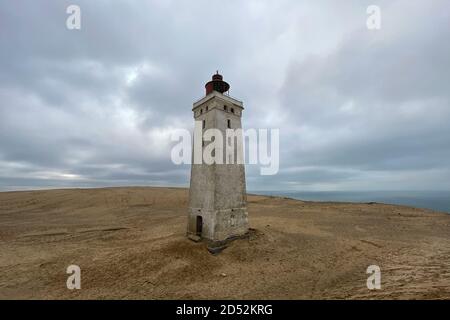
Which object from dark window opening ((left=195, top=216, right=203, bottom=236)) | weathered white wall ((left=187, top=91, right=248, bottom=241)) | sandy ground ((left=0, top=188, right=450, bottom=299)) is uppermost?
weathered white wall ((left=187, top=91, right=248, bottom=241))

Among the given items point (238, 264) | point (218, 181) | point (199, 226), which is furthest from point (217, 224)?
point (218, 181)

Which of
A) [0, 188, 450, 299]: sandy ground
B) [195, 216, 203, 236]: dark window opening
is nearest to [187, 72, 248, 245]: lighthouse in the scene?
[195, 216, 203, 236]: dark window opening

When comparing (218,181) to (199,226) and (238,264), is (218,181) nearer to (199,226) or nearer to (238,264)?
(199,226)

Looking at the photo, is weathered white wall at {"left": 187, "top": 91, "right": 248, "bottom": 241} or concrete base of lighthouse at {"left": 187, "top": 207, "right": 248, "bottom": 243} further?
weathered white wall at {"left": 187, "top": 91, "right": 248, "bottom": 241}

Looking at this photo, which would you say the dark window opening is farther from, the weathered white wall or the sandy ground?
the sandy ground

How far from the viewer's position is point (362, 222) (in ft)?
71.9

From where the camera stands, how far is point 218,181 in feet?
43.0

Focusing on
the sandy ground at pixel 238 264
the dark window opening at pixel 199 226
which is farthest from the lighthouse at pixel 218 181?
the sandy ground at pixel 238 264

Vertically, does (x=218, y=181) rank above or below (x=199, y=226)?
above

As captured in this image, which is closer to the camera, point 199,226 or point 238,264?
point 238,264

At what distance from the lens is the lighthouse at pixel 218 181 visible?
42.9ft

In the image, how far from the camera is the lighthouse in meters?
13.1

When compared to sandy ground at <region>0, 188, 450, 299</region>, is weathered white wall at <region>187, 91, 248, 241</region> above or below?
above
